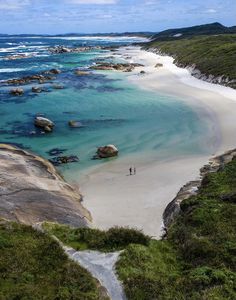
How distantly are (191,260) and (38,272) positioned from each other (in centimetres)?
609

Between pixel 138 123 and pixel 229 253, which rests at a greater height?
pixel 229 253

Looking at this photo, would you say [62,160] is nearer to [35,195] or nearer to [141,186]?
[141,186]

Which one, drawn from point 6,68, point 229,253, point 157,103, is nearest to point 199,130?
point 157,103

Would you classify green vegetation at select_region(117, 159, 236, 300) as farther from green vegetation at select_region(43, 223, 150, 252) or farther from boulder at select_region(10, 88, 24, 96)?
boulder at select_region(10, 88, 24, 96)

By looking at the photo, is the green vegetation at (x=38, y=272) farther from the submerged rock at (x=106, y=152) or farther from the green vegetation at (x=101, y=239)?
the submerged rock at (x=106, y=152)

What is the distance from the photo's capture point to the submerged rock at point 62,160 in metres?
36.7

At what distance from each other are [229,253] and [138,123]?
3394cm

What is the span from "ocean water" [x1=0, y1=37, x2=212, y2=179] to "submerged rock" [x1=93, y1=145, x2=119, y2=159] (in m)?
0.71

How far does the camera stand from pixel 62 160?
3697 cm

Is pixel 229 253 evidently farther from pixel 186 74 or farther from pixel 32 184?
pixel 186 74

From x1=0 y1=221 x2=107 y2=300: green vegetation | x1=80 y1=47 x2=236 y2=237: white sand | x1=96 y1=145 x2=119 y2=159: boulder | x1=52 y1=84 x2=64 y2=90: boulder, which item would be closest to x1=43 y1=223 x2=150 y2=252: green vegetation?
x1=0 y1=221 x2=107 y2=300: green vegetation

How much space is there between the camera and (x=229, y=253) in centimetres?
1720

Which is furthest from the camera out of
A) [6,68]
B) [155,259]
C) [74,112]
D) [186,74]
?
[6,68]

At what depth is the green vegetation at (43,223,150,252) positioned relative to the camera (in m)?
17.3
